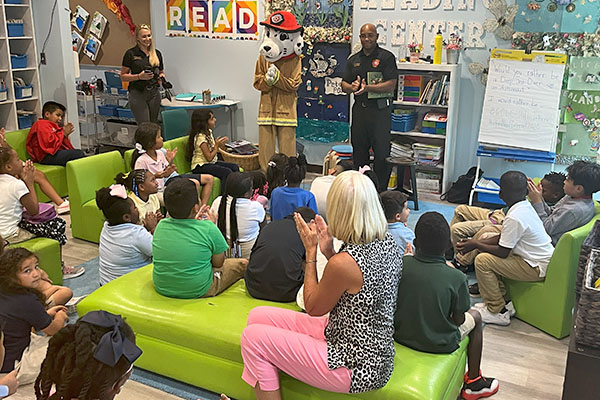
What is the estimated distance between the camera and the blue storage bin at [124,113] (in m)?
7.75

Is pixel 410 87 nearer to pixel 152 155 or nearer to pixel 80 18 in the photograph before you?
pixel 152 155

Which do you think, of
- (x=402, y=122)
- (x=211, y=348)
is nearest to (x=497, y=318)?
(x=211, y=348)

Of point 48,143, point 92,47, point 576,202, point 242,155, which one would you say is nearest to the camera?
point 576,202

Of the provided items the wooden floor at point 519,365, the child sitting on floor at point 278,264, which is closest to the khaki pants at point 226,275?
the child sitting on floor at point 278,264

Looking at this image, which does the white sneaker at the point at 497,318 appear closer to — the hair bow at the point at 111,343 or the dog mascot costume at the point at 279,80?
the hair bow at the point at 111,343

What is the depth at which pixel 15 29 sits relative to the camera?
664cm

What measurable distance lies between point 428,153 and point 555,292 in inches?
115

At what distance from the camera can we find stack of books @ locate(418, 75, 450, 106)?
6133 mm

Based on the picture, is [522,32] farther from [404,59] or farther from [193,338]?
[193,338]

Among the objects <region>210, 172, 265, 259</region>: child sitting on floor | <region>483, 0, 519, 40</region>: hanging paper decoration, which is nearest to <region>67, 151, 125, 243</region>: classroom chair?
<region>210, 172, 265, 259</region>: child sitting on floor

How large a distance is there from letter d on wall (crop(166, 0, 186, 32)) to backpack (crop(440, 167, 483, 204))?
391 cm

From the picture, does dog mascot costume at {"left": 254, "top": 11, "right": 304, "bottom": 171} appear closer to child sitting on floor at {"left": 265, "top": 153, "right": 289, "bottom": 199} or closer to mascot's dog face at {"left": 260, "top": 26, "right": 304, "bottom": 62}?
mascot's dog face at {"left": 260, "top": 26, "right": 304, "bottom": 62}

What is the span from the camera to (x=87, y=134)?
26.6 feet

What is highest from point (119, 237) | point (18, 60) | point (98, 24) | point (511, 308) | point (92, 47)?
point (98, 24)
